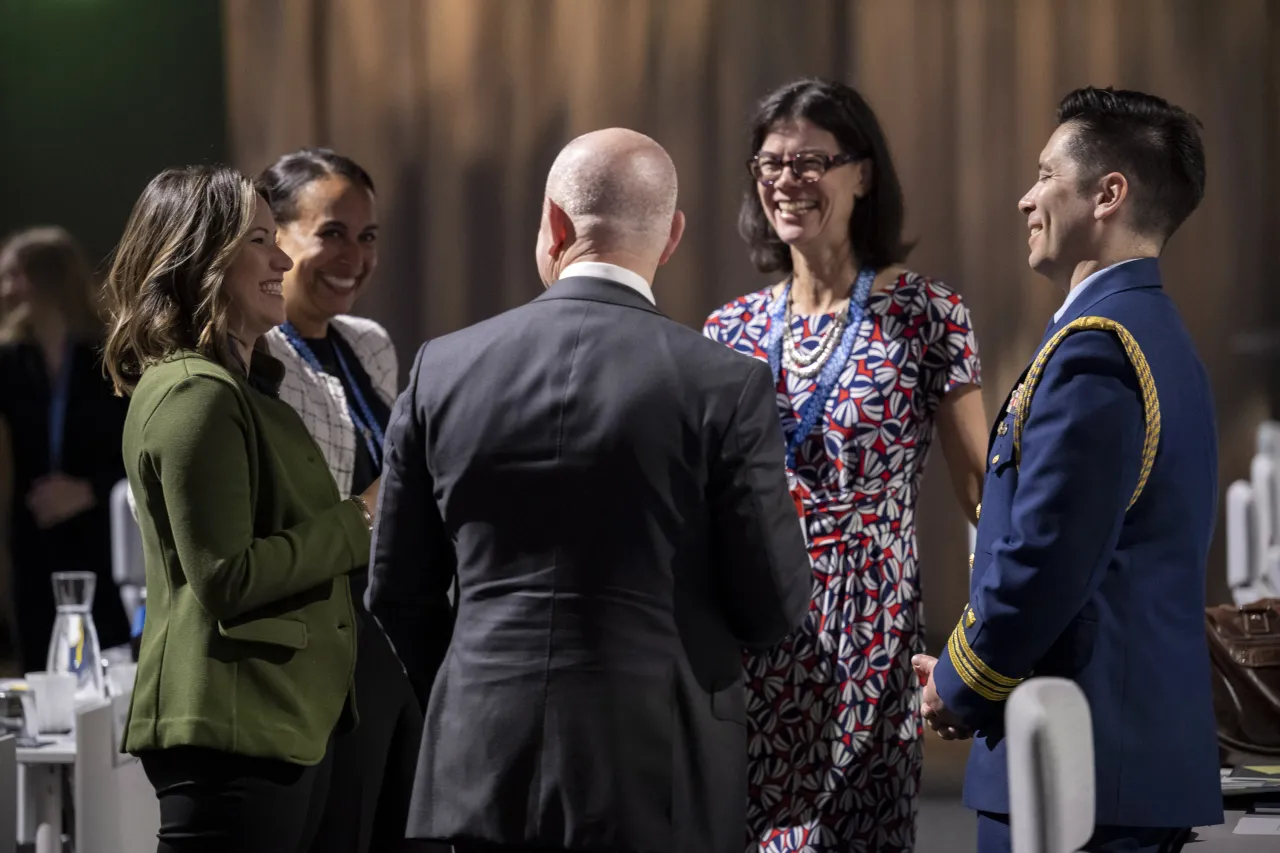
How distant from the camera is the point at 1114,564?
1.73 meters

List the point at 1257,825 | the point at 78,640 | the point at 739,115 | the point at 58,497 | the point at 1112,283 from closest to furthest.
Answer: the point at 1112,283 < the point at 1257,825 < the point at 78,640 < the point at 58,497 < the point at 739,115

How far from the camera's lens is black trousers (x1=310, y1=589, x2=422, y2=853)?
226 cm

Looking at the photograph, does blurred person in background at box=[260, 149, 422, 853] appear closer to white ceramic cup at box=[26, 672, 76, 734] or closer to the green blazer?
the green blazer

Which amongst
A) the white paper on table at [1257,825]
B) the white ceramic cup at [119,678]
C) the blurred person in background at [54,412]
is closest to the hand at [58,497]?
the blurred person in background at [54,412]

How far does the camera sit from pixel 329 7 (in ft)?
18.0

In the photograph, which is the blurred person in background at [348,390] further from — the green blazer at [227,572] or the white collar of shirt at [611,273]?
the white collar of shirt at [611,273]

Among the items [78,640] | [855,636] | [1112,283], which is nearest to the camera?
[1112,283]

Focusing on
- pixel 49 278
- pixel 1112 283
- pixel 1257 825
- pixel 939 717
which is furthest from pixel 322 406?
pixel 49 278

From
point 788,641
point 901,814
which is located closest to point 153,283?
point 788,641

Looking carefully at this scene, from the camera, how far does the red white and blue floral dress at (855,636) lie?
2334 mm

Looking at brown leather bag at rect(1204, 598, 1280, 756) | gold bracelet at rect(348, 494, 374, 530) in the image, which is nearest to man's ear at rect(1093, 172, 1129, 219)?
brown leather bag at rect(1204, 598, 1280, 756)

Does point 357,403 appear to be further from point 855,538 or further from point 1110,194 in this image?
point 1110,194

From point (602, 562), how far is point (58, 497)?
3126mm

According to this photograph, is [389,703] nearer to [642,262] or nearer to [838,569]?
[838,569]
